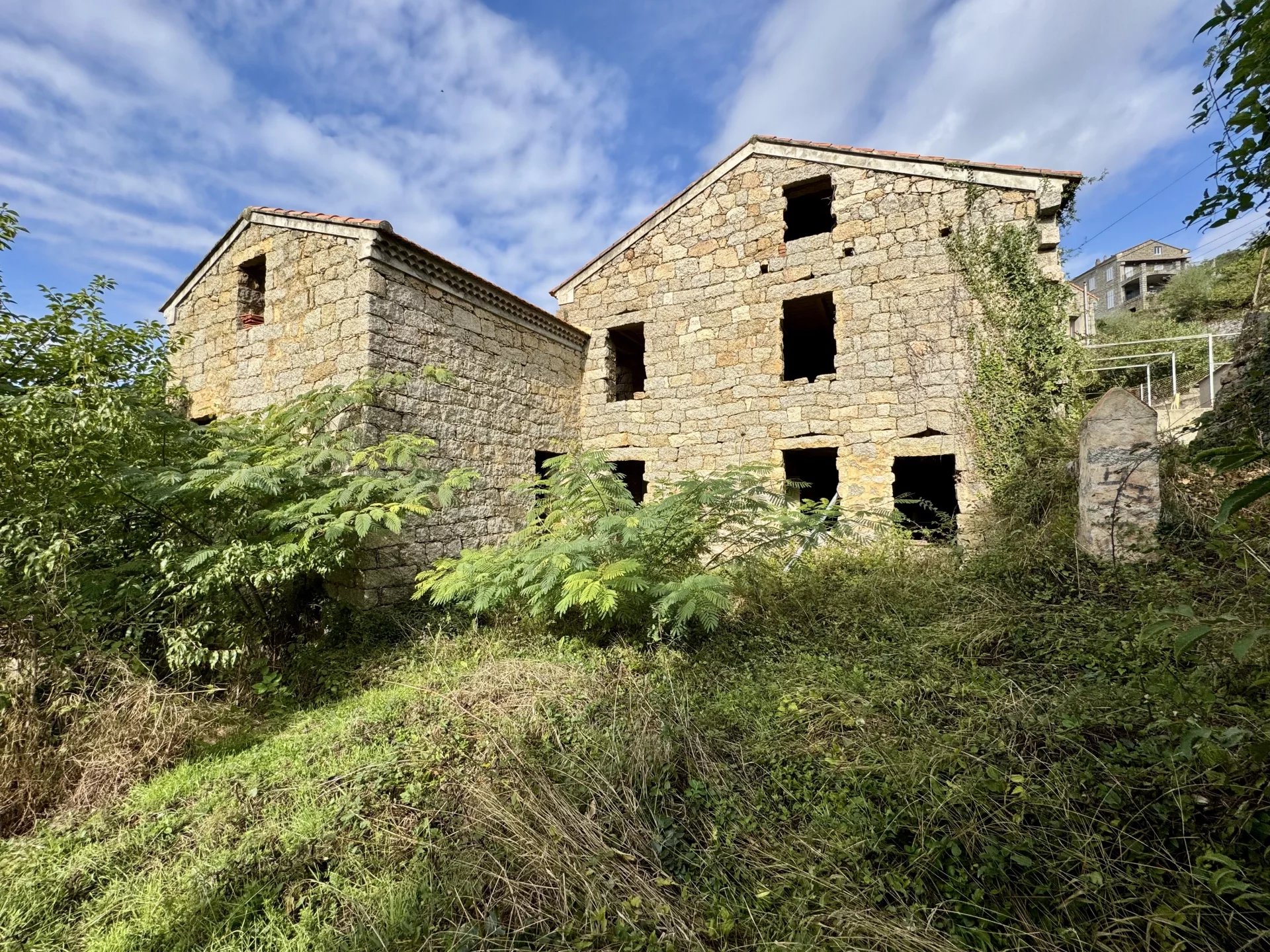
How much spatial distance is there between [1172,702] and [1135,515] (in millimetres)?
2219

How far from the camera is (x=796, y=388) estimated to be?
7293 mm

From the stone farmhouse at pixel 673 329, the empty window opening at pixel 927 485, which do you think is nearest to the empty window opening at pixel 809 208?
the stone farmhouse at pixel 673 329

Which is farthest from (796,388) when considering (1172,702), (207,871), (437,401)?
(207,871)

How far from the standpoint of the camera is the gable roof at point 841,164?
6.43 m

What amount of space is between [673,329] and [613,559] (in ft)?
16.3

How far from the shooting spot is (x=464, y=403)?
639cm

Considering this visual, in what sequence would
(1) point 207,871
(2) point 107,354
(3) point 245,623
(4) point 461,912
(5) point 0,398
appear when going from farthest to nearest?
(3) point 245,623 → (2) point 107,354 → (5) point 0,398 → (1) point 207,871 → (4) point 461,912

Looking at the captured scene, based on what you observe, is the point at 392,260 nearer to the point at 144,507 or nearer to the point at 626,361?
the point at 144,507

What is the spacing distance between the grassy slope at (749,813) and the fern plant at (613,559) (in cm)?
60

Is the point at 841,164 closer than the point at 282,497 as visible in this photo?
No

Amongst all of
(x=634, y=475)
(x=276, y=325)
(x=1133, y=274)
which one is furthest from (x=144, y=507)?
(x=1133, y=274)

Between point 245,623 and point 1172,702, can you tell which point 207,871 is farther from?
point 1172,702

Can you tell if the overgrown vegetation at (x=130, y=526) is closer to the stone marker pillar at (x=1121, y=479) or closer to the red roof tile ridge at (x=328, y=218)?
the red roof tile ridge at (x=328, y=218)

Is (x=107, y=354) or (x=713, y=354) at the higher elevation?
(x=713, y=354)
